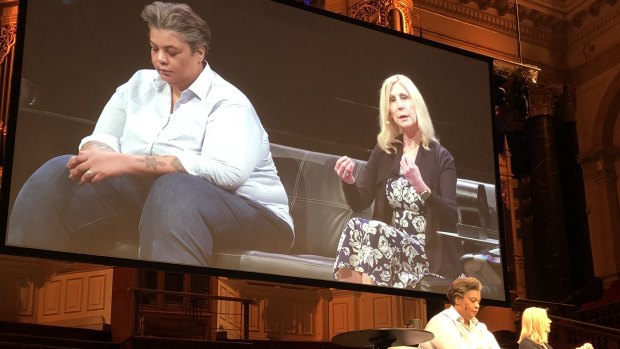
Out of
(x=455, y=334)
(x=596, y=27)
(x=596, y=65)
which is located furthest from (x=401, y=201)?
(x=596, y=27)

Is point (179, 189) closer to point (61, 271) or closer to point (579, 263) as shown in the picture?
point (61, 271)

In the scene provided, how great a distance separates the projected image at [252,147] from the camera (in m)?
6.24

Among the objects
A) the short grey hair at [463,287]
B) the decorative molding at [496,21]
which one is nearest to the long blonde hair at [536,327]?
the short grey hair at [463,287]

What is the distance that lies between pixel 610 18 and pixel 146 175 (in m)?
9.45

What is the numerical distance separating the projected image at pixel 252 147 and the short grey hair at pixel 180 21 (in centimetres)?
2

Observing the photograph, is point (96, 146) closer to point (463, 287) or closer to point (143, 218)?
point (143, 218)

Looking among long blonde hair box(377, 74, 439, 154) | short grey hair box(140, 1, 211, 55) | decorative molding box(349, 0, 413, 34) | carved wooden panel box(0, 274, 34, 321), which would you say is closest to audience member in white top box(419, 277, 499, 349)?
long blonde hair box(377, 74, 439, 154)

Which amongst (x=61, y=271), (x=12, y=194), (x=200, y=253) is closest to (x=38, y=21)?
(x=12, y=194)

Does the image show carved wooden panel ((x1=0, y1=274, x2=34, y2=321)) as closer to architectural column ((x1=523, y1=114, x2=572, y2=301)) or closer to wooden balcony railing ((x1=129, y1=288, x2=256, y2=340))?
wooden balcony railing ((x1=129, y1=288, x2=256, y2=340))

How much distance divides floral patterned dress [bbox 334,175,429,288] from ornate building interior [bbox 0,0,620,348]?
7.93 feet

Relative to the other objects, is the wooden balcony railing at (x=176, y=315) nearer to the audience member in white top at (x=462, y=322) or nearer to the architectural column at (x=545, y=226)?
the architectural column at (x=545, y=226)

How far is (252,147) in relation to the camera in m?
6.97

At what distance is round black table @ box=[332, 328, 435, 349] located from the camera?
460cm

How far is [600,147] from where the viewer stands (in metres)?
13.7
